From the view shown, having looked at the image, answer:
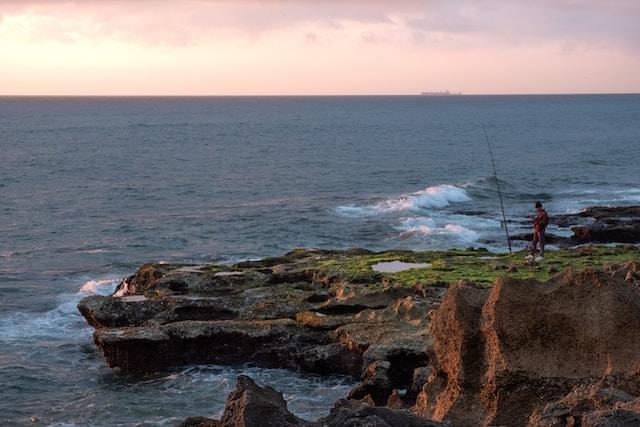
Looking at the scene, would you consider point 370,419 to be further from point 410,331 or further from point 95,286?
point 95,286

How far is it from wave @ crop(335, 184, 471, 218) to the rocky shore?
2374cm

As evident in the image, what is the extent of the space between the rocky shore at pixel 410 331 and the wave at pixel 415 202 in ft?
77.9

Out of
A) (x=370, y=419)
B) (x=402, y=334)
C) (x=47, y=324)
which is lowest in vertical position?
(x=47, y=324)

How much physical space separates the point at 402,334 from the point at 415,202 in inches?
1511

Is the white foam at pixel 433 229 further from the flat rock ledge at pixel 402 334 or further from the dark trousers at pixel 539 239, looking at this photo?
the dark trousers at pixel 539 239

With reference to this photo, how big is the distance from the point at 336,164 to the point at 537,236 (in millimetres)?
61724

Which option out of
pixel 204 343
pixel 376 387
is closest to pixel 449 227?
pixel 204 343

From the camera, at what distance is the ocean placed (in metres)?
22.9

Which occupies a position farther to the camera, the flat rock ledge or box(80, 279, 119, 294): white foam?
box(80, 279, 119, 294): white foam

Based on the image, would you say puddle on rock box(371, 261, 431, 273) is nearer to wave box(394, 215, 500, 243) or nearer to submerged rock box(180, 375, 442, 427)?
wave box(394, 215, 500, 243)

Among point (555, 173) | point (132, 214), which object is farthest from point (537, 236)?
point (555, 173)

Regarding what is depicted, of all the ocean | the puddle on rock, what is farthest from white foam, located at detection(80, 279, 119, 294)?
the puddle on rock

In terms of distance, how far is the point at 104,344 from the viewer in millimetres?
23625

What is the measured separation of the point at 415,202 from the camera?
59781 millimetres
